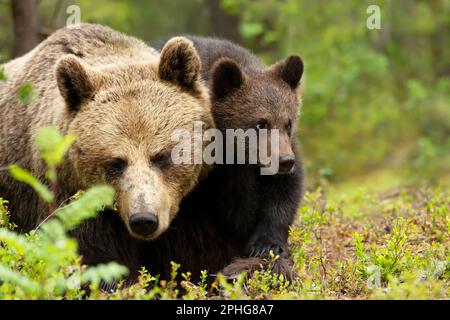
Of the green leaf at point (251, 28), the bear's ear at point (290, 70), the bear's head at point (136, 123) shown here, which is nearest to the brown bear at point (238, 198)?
the bear's ear at point (290, 70)

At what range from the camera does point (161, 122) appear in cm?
551

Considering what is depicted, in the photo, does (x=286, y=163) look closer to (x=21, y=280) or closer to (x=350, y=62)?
(x=21, y=280)

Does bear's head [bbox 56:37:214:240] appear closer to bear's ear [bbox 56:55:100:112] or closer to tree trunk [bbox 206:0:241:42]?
bear's ear [bbox 56:55:100:112]

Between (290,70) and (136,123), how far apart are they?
7.28 feet

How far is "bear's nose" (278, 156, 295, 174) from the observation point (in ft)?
20.1

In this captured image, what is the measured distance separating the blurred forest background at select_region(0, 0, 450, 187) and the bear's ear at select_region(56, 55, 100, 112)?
5531mm

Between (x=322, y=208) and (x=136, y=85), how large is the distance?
3.01 m

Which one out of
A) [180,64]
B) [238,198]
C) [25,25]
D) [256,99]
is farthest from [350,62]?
[180,64]

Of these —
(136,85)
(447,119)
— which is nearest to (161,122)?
(136,85)

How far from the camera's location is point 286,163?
6148 millimetres

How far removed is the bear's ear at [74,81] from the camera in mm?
5520

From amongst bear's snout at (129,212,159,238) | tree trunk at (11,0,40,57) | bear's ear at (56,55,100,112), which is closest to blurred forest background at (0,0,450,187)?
tree trunk at (11,0,40,57)

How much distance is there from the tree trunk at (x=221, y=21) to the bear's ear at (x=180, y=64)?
30.0ft

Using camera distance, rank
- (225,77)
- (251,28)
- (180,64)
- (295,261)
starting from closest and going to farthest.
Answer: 1. (180,64)
2. (295,261)
3. (225,77)
4. (251,28)
